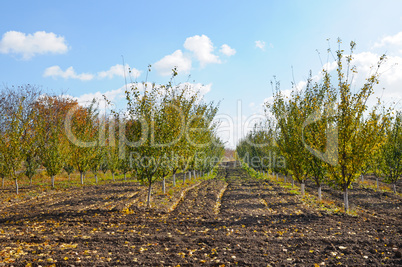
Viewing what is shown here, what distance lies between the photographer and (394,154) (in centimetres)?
2128

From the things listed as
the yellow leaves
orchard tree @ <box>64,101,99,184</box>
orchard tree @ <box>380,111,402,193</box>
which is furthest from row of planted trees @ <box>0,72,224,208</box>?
orchard tree @ <box>380,111,402,193</box>

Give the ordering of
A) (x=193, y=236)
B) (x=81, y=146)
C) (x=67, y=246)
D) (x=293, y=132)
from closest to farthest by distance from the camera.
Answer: (x=67, y=246)
(x=193, y=236)
(x=293, y=132)
(x=81, y=146)

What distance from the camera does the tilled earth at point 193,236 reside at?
6660 mm

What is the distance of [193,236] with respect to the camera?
338 inches

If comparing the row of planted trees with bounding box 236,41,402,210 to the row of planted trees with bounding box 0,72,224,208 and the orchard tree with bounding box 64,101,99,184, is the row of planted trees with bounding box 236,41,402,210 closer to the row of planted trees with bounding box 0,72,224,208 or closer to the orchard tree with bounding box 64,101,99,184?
the row of planted trees with bounding box 0,72,224,208

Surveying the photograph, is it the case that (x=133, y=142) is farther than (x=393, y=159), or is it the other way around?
(x=393, y=159)

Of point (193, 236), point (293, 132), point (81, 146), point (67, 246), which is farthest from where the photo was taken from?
point (81, 146)

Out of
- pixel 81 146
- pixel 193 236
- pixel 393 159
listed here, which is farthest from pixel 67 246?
pixel 393 159

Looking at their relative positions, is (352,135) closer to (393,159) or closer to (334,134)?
(334,134)

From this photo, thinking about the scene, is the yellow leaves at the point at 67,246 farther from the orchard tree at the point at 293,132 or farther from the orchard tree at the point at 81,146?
the orchard tree at the point at 81,146

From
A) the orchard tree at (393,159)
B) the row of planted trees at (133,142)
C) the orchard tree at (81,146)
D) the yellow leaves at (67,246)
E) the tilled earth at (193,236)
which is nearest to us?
the tilled earth at (193,236)

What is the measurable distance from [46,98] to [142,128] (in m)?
38.7

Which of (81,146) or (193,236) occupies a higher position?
(81,146)

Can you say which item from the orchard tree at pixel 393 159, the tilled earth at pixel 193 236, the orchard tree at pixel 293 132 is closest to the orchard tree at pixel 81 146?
the tilled earth at pixel 193 236
